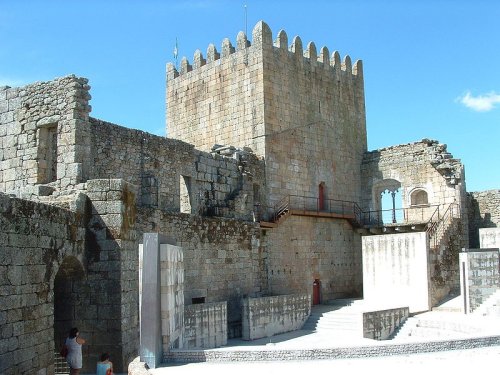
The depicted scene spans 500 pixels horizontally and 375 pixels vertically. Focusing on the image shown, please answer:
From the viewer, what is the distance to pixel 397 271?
781 inches

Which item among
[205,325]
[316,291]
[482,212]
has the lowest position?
[205,325]

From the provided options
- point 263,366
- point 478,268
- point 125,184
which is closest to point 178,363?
point 263,366

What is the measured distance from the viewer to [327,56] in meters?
25.4

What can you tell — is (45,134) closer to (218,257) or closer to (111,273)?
(111,273)

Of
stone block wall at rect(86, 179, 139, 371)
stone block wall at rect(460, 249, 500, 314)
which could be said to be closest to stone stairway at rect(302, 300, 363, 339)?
stone block wall at rect(460, 249, 500, 314)

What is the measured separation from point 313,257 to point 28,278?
15.2 m

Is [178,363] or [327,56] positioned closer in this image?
[178,363]

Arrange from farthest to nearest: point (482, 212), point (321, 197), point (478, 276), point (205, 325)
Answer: point (482, 212) → point (321, 197) → point (478, 276) → point (205, 325)

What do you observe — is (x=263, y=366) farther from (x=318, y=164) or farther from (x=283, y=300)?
(x=318, y=164)

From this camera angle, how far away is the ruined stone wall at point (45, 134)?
14.1 m

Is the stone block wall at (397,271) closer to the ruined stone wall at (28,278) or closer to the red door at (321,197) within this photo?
the red door at (321,197)

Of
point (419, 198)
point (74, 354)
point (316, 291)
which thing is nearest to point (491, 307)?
point (316, 291)

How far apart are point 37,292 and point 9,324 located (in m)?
0.88

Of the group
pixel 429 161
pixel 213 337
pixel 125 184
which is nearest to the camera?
pixel 125 184
